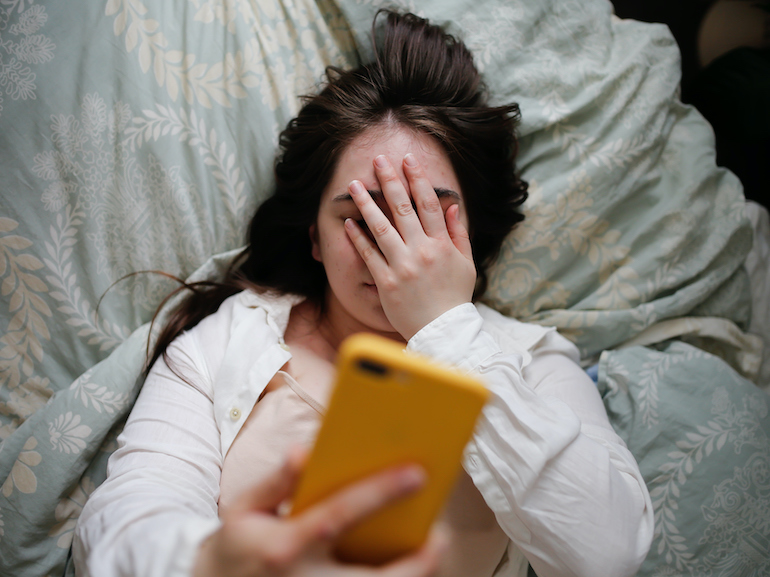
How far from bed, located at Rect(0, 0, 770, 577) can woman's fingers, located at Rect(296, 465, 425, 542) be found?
642mm

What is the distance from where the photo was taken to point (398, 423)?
1.16 ft

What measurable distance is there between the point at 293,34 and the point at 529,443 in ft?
2.94

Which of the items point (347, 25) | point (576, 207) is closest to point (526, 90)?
point (576, 207)

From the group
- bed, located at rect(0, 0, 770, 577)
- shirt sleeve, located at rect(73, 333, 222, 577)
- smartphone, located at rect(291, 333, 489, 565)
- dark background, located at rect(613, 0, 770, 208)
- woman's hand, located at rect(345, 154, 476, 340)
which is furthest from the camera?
dark background, located at rect(613, 0, 770, 208)

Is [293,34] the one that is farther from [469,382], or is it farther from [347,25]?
[469,382]

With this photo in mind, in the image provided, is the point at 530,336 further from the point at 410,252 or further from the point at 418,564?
the point at 418,564

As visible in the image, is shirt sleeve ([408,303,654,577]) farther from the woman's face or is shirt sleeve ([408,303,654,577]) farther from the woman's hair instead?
the woman's hair

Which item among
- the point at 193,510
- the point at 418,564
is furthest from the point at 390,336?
the point at 418,564

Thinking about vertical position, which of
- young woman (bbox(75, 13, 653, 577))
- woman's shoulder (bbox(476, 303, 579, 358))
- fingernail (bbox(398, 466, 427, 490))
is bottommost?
woman's shoulder (bbox(476, 303, 579, 358))

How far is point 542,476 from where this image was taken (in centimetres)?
63

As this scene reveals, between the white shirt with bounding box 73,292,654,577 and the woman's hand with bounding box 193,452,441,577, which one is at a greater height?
the woman's hand with bounding box 193,452,441,577

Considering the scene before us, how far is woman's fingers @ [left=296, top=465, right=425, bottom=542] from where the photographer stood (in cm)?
34

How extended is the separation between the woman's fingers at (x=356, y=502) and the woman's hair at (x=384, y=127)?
2.02ft

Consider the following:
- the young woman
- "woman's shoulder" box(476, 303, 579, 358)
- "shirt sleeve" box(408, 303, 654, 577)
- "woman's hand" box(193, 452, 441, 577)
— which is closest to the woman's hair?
the young woman
